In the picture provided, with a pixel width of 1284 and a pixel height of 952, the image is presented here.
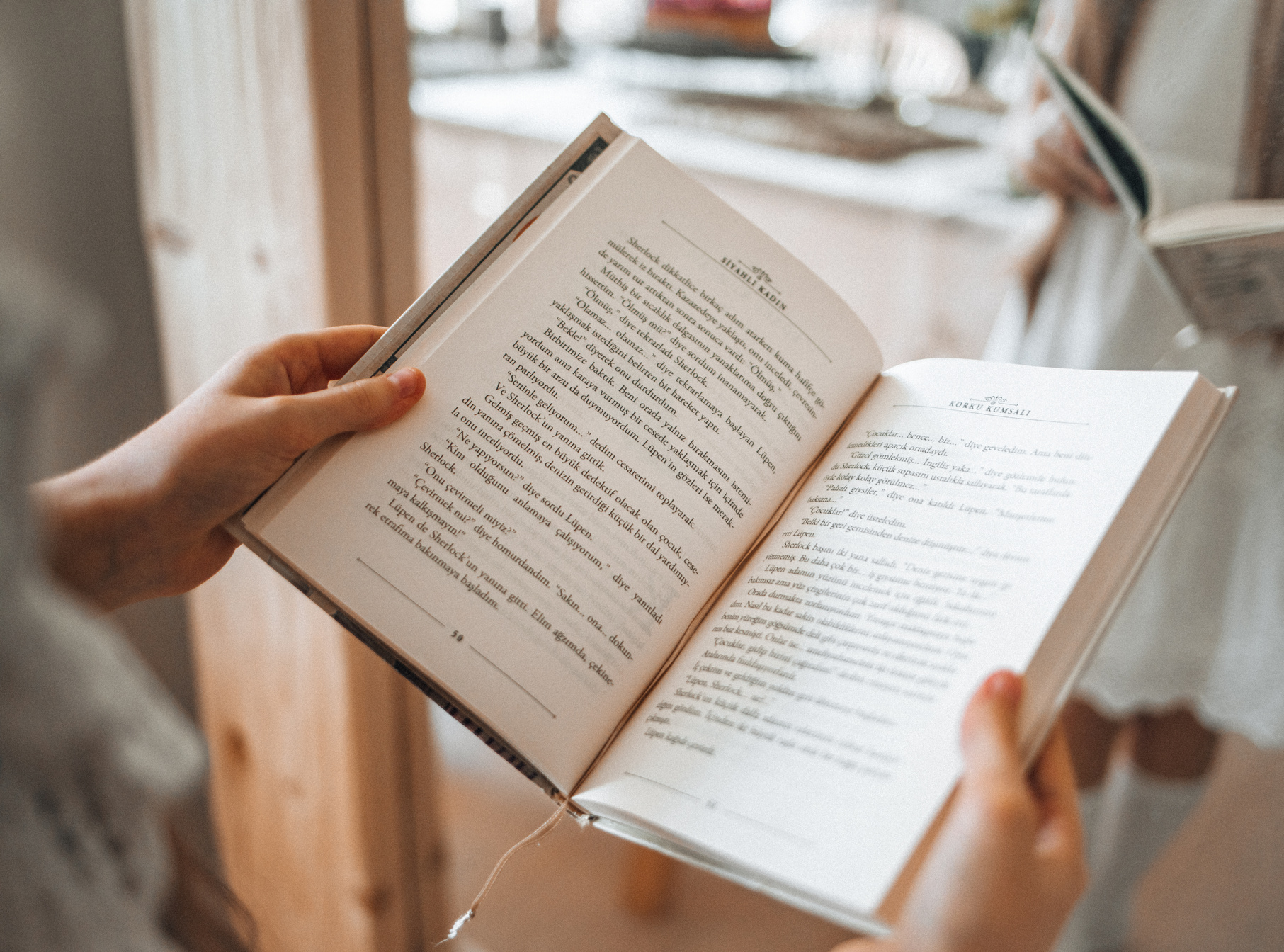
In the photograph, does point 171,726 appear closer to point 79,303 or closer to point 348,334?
point 79,303

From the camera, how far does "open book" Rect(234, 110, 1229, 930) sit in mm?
361

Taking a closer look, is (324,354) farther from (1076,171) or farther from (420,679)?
(1076,171)

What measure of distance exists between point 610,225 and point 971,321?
894 mm

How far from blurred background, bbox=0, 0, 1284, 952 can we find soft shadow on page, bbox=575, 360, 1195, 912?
22 centimetres

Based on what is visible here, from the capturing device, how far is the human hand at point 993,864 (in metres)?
0.30

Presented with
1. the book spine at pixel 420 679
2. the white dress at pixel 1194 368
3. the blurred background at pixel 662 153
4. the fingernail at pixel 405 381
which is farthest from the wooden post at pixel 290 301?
the white dress at pixel 1194 368

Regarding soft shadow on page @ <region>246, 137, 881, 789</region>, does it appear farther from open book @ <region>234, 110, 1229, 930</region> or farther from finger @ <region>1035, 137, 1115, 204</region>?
finger @ <region>1035, 137, 1115, 204</region>

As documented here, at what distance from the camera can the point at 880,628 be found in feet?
1.28

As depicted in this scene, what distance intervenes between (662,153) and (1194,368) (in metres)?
0.52

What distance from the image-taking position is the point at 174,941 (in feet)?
0.81

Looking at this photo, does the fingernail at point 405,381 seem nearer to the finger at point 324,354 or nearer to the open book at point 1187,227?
the finger at point 324,354

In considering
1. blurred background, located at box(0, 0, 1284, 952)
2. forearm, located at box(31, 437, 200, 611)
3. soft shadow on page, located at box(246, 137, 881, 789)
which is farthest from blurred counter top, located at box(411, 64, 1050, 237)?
forearm, located at box(31, 437, 200, 611)

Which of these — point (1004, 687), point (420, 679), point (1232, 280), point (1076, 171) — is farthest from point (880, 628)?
point (1076, 171)

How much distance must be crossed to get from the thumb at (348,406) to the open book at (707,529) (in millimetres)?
11
